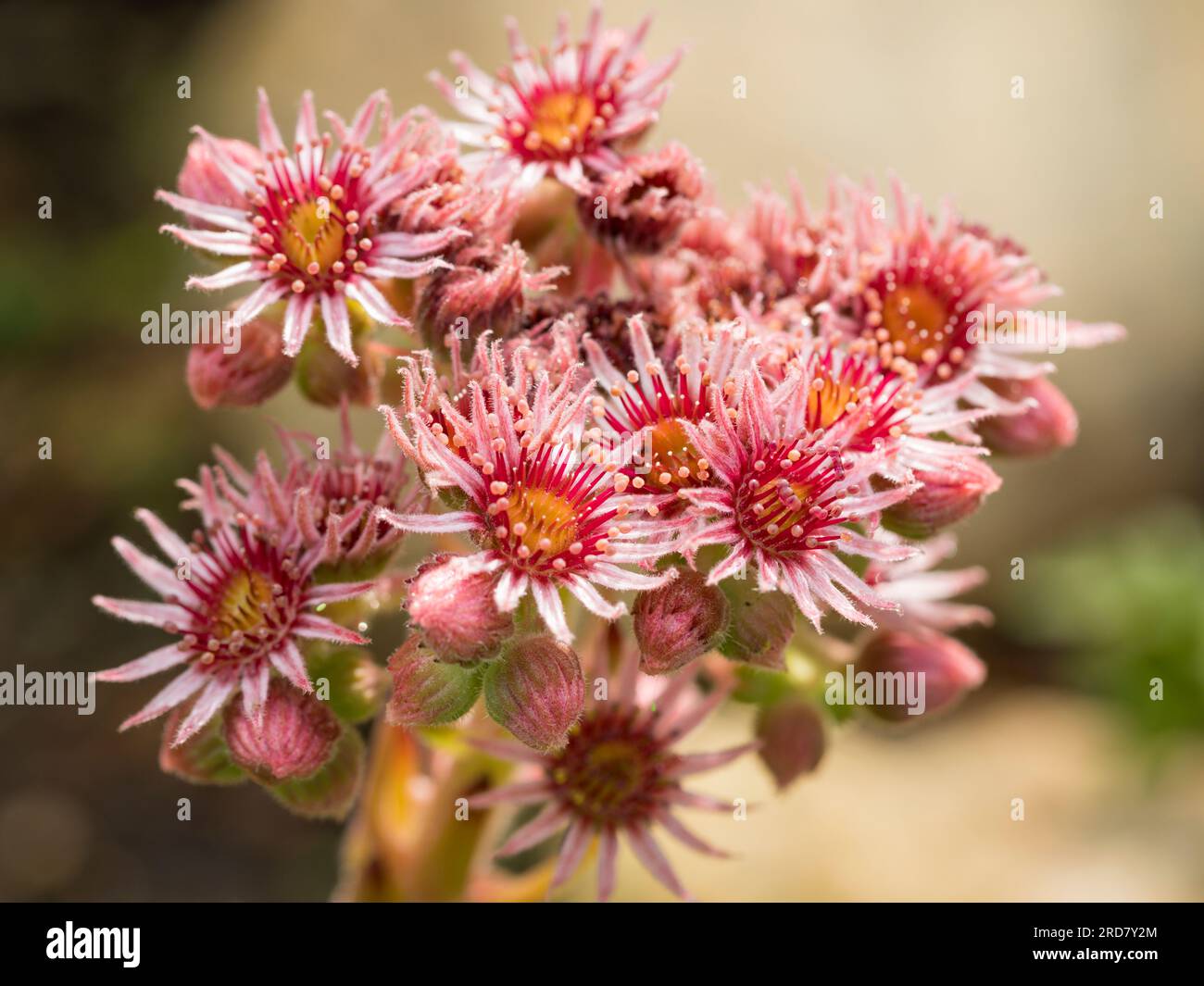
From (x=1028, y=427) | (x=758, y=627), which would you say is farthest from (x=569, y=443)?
(x=1028, y=427)

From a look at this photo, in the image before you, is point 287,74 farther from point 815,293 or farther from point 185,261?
point 815,293

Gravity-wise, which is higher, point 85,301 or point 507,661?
point 85,301

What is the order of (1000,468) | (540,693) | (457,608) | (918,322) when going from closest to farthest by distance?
(457,608) < (540,693) < (918,322) < (1000,468)

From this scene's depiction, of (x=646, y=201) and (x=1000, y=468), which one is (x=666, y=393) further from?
(x=1000, y=468)

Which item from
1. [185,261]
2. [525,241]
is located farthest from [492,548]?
[185,261]

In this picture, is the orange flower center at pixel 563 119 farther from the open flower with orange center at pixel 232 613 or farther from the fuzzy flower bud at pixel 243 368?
the open flower with orange center at pixel 232 613

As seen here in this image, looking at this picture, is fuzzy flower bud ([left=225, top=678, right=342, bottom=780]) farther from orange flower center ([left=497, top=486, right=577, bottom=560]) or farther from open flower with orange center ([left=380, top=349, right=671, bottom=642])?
orange flower center ([left=497, top=486, right=577, bottom=560])

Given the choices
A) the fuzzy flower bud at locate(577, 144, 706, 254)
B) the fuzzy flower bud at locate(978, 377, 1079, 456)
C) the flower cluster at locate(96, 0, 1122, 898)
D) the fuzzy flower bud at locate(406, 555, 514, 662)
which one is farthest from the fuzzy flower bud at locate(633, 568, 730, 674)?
the fuzzy flower bud at locate(978, 377, 1079, 456)
